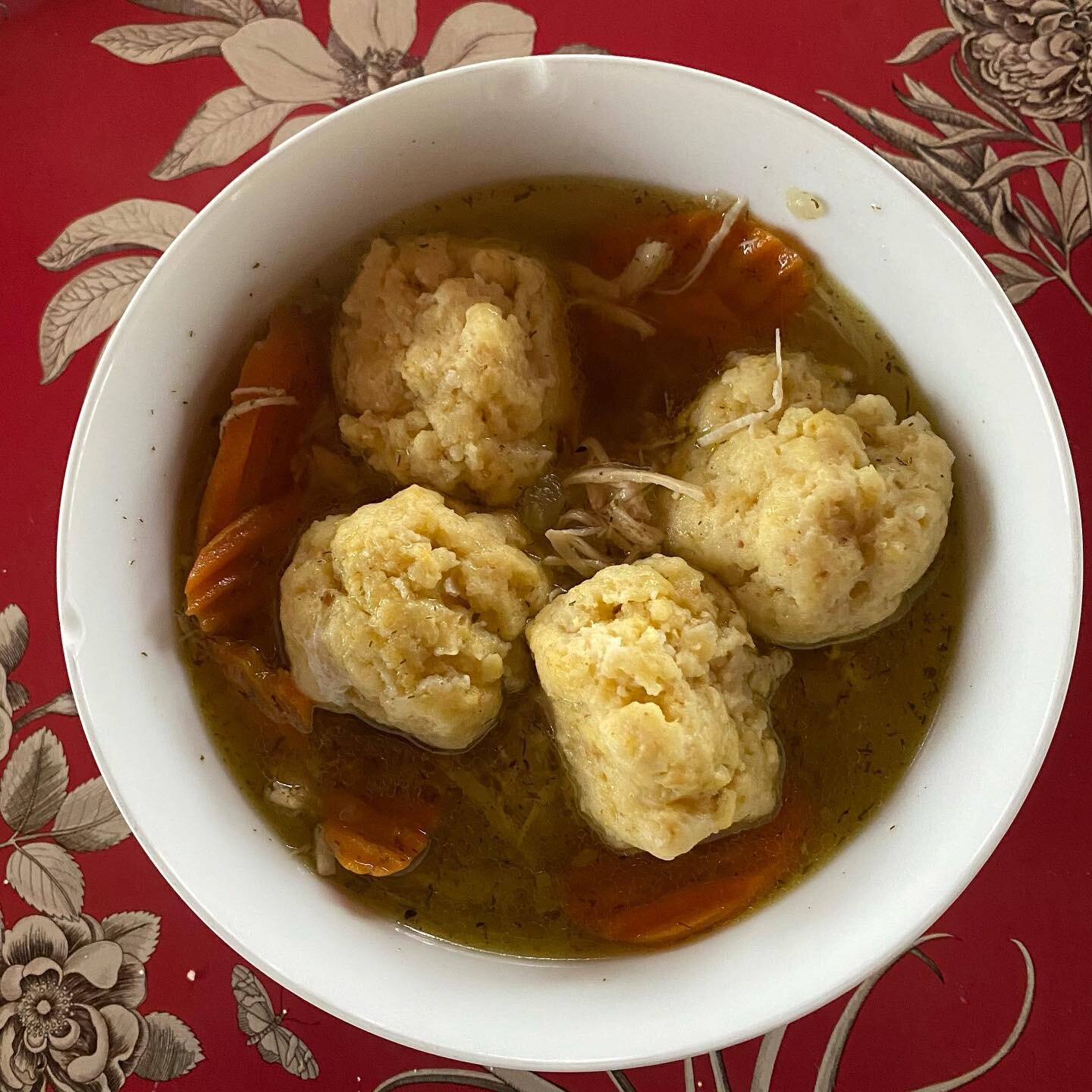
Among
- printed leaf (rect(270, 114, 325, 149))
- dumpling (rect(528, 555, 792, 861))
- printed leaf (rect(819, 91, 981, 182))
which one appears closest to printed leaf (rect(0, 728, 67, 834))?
dumpling (rect(528, 555, 792, 861))

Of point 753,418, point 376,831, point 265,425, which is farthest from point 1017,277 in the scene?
point 376,831

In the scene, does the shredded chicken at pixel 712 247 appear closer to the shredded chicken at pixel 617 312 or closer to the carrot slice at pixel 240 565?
the shredded chicken at pixel 617 312

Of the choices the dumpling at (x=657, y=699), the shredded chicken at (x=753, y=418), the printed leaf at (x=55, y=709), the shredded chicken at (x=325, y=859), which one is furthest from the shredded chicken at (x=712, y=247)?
the printed leaf at (x=55, y=709)

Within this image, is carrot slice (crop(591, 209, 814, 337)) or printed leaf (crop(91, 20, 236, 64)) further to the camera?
printed leaf (crop(91, 20, 236, 64))

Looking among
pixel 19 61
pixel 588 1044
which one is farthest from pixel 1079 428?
pixel 19 61

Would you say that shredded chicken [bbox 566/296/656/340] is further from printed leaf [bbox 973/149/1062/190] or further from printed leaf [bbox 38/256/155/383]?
printed leaf [bbox 38/256/155/383]
